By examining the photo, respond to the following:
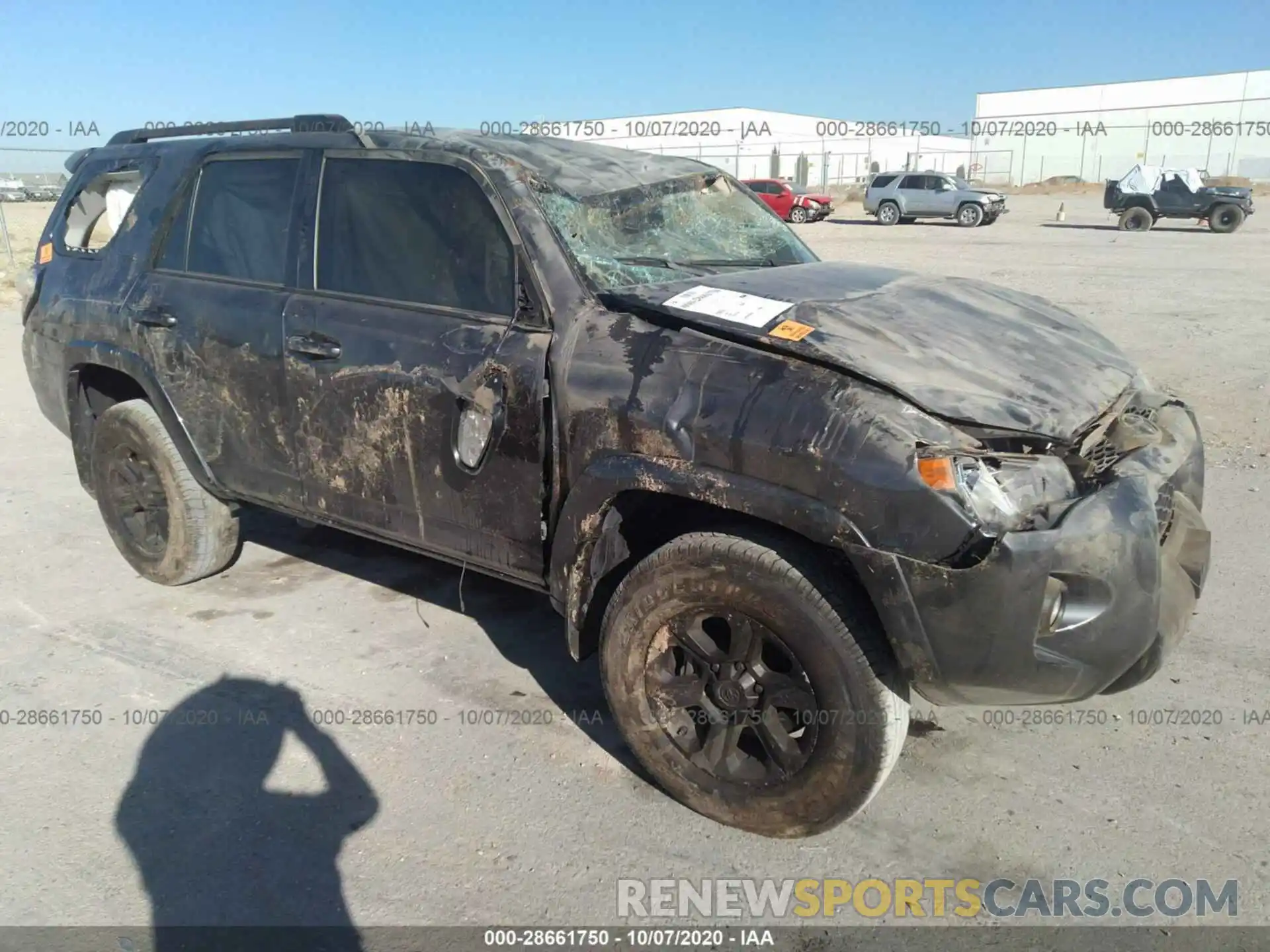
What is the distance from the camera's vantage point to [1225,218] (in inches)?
1018

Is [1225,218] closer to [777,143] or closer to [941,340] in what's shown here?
[941,340]

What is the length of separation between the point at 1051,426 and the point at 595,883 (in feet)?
5.78

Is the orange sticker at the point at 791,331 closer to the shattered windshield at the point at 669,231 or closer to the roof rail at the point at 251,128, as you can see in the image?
the shattered windshield at the point at 669,231

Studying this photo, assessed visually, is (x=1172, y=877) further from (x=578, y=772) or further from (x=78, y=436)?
(x=78, y=436)

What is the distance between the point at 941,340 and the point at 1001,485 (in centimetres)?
66

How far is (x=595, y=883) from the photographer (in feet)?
8.68

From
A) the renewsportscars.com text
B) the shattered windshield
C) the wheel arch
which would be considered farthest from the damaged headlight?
the wheel arch

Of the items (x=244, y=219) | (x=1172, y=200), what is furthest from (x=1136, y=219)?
(x=244, y=219)

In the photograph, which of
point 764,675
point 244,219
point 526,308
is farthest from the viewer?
point 244,219

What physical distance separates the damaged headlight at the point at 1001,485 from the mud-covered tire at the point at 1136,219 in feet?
96.0

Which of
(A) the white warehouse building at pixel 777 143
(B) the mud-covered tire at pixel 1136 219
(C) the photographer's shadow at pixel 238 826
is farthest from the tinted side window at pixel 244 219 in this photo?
(A) the white warehouse building at pixel 777 143

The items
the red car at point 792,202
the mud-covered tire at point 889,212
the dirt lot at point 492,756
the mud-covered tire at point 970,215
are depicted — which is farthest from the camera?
the mud-covered tire at point 889,212

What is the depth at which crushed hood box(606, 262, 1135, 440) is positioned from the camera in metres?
2.56

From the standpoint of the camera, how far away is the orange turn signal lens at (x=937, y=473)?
2301 mm
